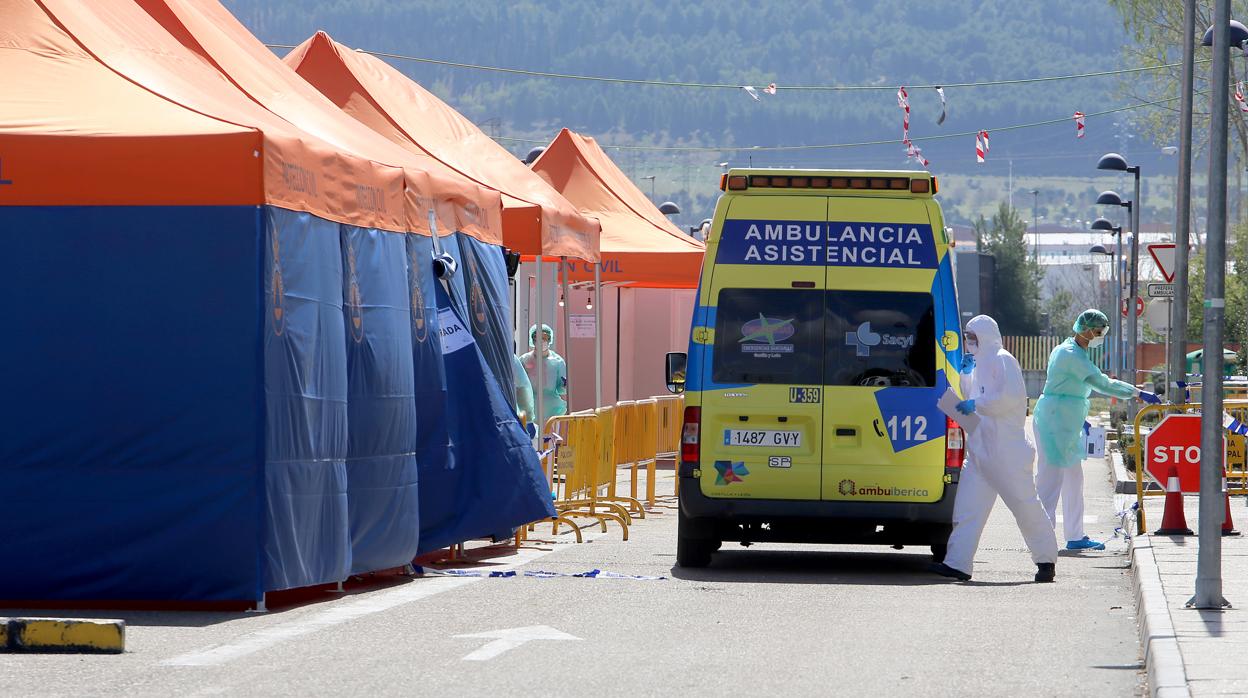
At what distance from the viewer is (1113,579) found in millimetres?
13367

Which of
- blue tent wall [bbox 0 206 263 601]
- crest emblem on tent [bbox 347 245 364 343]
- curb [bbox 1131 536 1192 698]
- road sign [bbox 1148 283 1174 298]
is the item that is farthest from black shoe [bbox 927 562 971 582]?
road sign [bbox 1148 283 1174 298]

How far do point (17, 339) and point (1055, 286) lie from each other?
459 ft

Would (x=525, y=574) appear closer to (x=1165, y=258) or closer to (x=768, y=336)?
(x=768, y=336)

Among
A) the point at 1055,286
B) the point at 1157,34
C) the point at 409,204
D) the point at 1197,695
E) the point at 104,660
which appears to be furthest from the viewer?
the point at 1055,286

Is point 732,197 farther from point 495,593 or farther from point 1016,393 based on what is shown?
point 495,593

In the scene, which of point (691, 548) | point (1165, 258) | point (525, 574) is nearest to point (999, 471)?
point (691, 548)

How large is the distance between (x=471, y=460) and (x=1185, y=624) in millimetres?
5504

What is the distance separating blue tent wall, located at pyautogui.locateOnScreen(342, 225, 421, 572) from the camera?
11.8 meters

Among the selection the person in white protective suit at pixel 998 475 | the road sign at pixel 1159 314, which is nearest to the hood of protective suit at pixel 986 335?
the person in white protective suit at pixel 998 475

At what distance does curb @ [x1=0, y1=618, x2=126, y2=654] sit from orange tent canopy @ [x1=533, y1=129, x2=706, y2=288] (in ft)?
56.3

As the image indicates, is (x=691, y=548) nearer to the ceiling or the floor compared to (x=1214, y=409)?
nearer to the floor

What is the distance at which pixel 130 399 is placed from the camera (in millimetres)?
10359

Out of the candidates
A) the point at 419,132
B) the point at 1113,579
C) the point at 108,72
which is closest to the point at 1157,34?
the point at 419,132

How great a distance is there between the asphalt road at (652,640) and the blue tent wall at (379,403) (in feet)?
1.18
